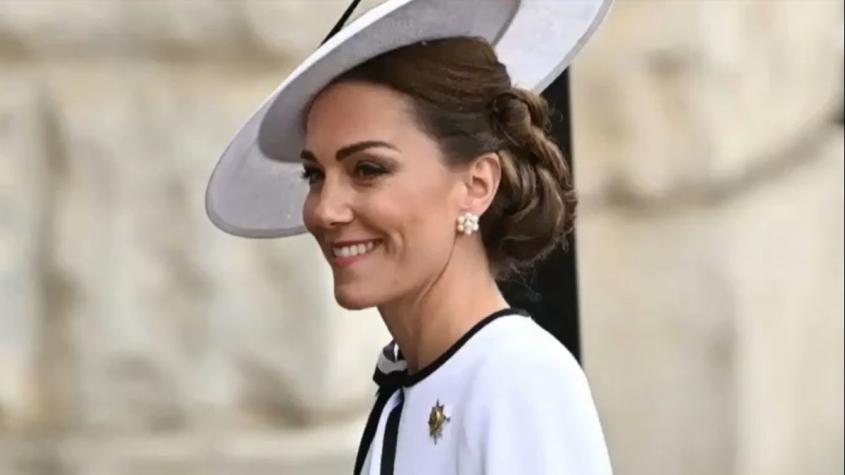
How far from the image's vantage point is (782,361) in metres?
2.24

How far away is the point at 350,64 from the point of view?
3.68ft

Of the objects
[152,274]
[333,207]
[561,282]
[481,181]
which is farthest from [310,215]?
[561,282]

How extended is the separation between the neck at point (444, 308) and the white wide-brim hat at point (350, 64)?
0.60 ft

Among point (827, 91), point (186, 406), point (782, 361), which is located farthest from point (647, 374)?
point (186, 406)

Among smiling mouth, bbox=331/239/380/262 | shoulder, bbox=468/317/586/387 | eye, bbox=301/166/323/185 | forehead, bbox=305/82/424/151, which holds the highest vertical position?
forehead, bbox=305/82/424/151

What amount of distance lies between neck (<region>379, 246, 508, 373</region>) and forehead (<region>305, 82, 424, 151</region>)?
11cm

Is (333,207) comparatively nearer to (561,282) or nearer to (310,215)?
(310,215)

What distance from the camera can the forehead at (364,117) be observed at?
111 cm

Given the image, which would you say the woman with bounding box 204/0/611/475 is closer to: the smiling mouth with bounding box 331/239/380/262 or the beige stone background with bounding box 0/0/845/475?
the smiling mouth with bounding box 331/239/380/262

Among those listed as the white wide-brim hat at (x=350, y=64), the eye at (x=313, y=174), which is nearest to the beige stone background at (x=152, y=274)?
the white wide-brim hat at (x=350, y=64)

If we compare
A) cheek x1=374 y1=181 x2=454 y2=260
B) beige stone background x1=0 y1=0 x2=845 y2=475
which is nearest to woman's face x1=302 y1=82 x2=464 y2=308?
cheek x1=374 y1=181 x2=454 y2=260

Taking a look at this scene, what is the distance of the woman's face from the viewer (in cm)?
111

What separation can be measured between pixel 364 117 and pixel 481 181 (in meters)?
0.11

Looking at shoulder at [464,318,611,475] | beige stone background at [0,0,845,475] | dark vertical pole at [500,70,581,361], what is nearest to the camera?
shoulder at [464,318,611,475]
